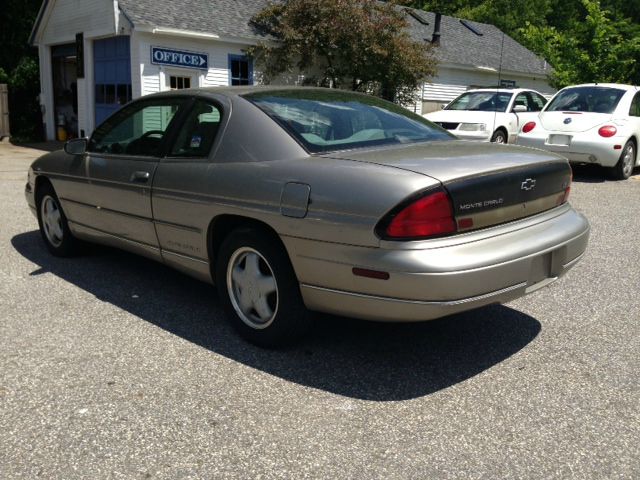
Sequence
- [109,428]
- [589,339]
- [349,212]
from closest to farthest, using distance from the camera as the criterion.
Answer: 1. [109,428]
2. [349,212]
3. [589,339]

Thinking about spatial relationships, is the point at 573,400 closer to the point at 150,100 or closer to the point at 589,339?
the point at 589,339

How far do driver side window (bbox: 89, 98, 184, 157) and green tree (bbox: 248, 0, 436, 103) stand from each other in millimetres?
13302

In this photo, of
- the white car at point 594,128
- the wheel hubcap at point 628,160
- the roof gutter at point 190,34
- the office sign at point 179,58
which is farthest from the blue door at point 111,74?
the wheel hubcap at point 628,160

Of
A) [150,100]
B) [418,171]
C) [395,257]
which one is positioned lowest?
[395,257]

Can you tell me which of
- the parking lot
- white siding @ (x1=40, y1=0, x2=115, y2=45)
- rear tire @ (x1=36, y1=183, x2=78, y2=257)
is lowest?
the parking lot

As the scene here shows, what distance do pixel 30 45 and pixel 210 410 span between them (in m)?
20.7

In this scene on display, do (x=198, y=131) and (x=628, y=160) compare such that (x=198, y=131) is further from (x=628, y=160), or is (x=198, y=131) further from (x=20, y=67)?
(x=20, y=67)

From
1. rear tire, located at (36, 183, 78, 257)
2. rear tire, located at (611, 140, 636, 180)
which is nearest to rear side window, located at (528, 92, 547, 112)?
rear tire, located at (611, 140, 636, 180)

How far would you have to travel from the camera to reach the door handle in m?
4.39

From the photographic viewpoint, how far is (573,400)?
3197 mm

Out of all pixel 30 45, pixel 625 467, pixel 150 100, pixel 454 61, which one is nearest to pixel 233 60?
pixel 30 45

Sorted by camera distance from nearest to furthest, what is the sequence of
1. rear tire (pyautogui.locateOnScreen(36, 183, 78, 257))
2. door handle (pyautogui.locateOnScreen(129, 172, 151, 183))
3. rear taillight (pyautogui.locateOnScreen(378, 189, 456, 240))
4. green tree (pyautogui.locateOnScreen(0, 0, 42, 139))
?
1. rear taillight (pyautogui.locateOnScreen(378, 189, 456, 240))
2. door handle (pyautogui.locateOnScreen(129, 172, 151, 183))
3. rear tire (pyautogui.locateOnScreen(36, 183, 78, 257))
4. green tree (pyautogui.locateOnScreen(0, 0, 42, 139))

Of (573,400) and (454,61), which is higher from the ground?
(454,61)

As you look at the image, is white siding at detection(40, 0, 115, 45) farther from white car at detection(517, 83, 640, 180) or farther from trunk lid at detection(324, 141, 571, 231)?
trunk lid at detection(324, 141, 571, 231)
